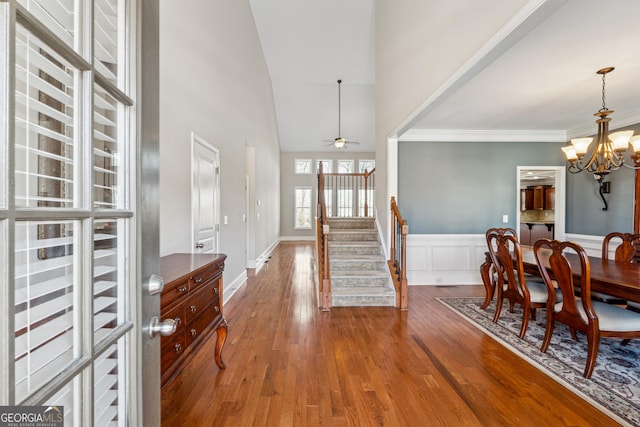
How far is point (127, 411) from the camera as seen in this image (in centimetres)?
72

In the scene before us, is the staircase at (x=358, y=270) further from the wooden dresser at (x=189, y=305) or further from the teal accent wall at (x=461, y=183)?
the wooden dresser at (x=189, y=305)

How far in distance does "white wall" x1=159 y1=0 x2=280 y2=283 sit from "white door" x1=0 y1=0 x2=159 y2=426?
1957 mm

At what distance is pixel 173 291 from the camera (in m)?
1.63

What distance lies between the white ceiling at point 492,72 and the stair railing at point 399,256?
126 cm

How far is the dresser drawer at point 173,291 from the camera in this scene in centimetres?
153

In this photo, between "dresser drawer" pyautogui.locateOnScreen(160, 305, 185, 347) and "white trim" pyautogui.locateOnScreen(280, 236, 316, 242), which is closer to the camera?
"dresser drawer" pyautogui.locateOnScreen(160, 305, 185, 347)

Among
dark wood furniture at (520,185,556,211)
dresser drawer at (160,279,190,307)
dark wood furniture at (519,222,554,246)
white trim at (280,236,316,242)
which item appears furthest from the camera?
white trim at (280,236,316,242)

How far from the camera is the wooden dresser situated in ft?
5.21

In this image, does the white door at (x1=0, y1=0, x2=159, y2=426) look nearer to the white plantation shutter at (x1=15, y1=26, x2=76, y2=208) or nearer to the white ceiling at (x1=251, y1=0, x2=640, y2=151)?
the white plantation shutter at (x1=15, y1=26, x2=76, y2=208)

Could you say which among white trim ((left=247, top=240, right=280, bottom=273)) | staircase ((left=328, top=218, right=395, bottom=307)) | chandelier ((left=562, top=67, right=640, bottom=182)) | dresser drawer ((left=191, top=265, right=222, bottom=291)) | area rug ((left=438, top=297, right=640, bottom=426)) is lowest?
area rug ((left=438, top=297, right=640, bottom=426))

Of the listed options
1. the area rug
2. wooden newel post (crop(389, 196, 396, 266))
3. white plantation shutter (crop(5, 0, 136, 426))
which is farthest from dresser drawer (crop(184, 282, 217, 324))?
wooden newel post (crop(389, 196, 396, 266))

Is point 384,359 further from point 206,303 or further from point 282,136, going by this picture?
point 282,136

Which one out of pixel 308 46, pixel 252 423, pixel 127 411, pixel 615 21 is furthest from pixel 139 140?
pixel 308 46

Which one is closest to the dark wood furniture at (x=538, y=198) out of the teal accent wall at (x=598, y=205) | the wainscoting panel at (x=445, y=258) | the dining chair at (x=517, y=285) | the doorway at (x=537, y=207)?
the doorway at (x=537, y=207)
